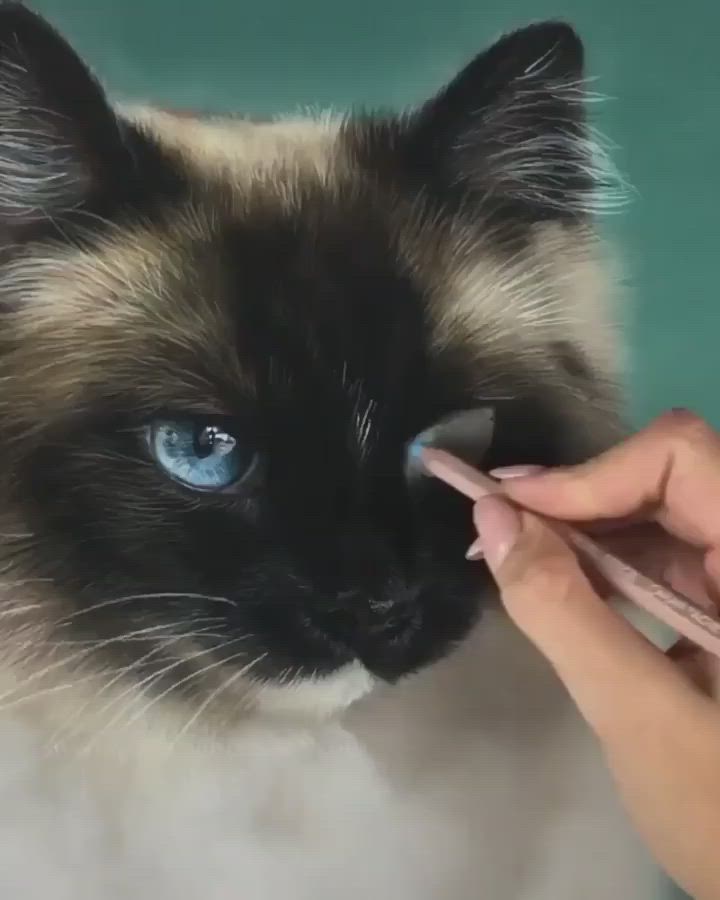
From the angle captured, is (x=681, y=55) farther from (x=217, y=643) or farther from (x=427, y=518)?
(x=217, y=643)

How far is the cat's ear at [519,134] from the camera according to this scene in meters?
0.74

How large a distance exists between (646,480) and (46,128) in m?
0.43

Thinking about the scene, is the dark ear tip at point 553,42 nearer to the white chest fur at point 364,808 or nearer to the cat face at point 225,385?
the cat face at point 225,385

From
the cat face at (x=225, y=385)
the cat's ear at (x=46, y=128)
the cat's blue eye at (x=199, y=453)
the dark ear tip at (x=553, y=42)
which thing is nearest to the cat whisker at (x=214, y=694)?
the cat face at (x=225, y=385)

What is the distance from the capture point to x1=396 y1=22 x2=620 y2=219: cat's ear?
2.43ft

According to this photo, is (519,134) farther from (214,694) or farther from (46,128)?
(214,694)

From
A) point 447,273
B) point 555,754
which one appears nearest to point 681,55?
point 447,273

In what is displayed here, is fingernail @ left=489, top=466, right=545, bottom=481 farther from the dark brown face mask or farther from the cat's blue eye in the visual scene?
the cat's blue eye

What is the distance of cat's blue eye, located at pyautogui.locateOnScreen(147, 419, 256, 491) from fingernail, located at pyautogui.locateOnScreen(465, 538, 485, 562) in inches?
5.9

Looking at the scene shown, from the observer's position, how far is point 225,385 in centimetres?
69

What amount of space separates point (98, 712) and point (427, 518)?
9.5 inches

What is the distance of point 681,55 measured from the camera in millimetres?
843

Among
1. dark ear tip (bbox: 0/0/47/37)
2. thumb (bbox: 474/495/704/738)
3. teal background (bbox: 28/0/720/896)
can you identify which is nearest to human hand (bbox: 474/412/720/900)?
thumb (bbox: 474/495/704/738)

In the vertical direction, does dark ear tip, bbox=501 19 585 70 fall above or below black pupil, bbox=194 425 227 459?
above
